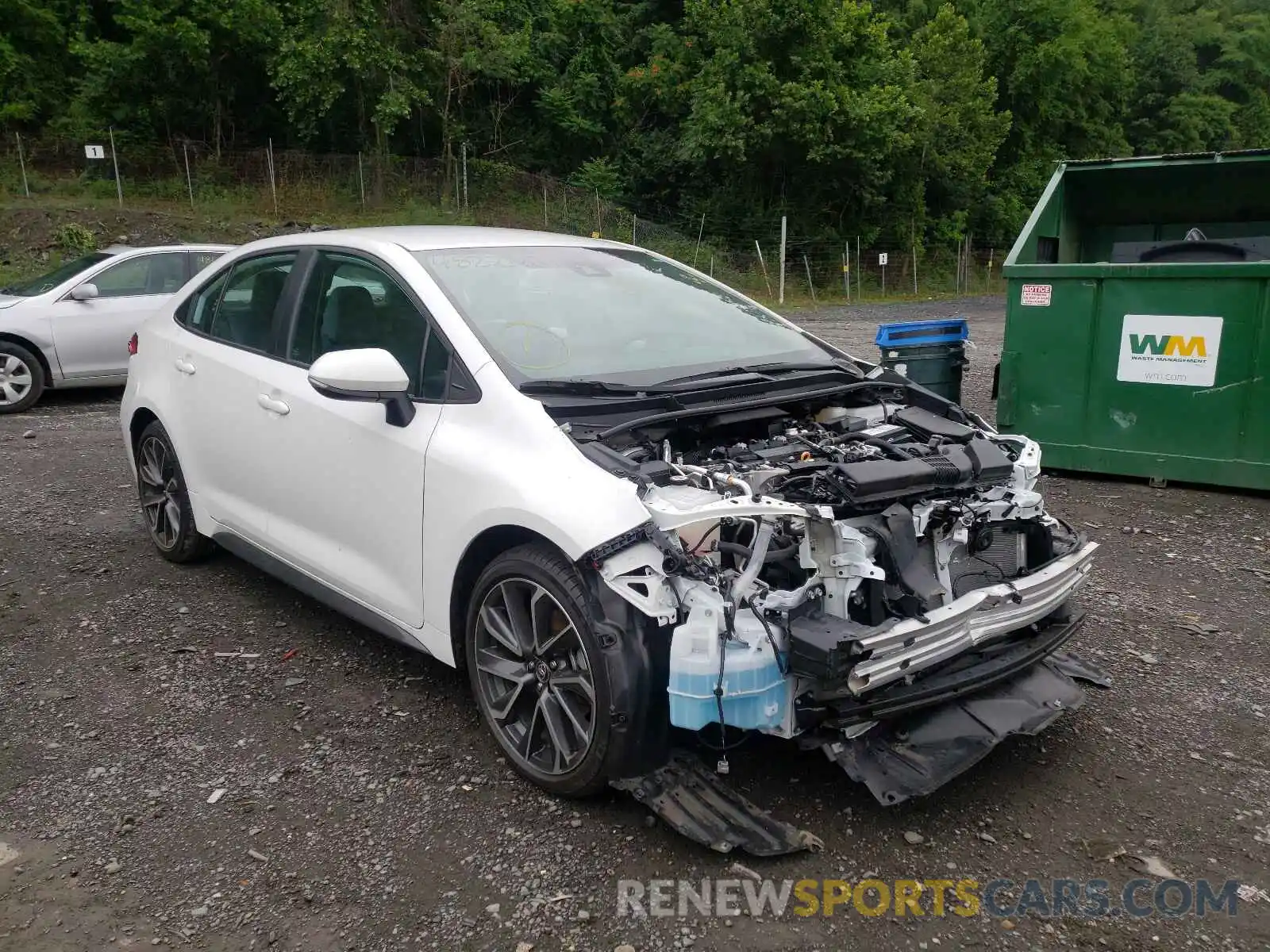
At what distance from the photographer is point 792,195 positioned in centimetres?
3150

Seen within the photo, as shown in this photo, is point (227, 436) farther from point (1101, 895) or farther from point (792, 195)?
point (792, 195)

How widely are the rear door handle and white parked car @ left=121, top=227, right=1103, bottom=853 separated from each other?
0.02m

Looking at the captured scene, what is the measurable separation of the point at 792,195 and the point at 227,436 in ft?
95.7

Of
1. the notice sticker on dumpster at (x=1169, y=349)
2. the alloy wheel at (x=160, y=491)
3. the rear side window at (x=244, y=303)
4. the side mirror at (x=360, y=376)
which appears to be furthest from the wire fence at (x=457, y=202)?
the side mirror at (x=360, y=376)

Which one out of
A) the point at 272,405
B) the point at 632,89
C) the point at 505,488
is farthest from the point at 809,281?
the point at 505,488

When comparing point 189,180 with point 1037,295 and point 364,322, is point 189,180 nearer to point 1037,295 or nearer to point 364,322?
point 1037,295

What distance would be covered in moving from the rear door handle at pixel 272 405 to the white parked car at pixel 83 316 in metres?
6.18

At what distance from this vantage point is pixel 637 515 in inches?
111

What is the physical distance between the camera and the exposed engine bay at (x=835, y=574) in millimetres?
2680

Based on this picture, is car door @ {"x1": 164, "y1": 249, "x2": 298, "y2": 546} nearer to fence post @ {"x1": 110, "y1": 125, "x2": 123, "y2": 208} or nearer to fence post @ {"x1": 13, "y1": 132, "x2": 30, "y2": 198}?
fence post @ {"x1": 110, "y1": 125, "x2": 123, "y2": 208}

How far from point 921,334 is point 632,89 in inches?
1067

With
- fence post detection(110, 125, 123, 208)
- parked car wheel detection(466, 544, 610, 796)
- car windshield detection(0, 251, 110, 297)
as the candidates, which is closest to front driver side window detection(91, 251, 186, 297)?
car windshield detection(0, 251, 110, 297)

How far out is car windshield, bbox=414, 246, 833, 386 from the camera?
3551 millimetres

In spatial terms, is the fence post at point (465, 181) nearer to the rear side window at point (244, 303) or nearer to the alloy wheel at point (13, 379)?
the alloy wheel at point (13, 379)
